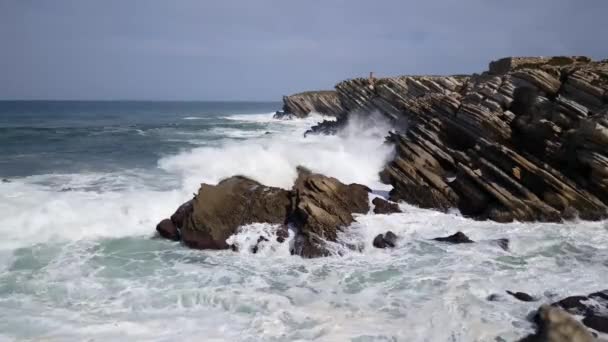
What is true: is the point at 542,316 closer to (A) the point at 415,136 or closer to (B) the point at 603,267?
(B) the point at 603,267

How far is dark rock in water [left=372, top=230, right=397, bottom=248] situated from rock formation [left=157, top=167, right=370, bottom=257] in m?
1.17

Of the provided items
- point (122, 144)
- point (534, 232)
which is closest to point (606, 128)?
point (534, 232)

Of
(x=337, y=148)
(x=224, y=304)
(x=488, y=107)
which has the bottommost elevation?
(x=224, y=304)

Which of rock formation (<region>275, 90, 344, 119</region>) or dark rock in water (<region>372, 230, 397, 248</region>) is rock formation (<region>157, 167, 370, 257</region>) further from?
rock formation (<region>275, 90, 344, 119</region>)

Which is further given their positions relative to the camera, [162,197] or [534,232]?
[162,197]

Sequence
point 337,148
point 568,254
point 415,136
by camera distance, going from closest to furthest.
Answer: point 568,254 < point 415,136 < point 337,148

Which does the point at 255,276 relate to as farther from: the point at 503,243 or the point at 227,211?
the point at 503,243

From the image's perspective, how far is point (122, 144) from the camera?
36531 millimetres

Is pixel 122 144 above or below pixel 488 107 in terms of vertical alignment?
below

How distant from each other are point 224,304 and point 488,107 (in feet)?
47.2

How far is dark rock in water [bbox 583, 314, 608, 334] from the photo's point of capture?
8656 millimetres

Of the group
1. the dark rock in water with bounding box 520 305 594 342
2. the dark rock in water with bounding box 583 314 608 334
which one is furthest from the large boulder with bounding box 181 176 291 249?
the dark rock in water with bounding box 583 314 608 334

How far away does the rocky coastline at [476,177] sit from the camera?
14531 mm

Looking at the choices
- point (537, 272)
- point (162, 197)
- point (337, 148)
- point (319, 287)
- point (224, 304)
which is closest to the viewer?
point (224, 304)
